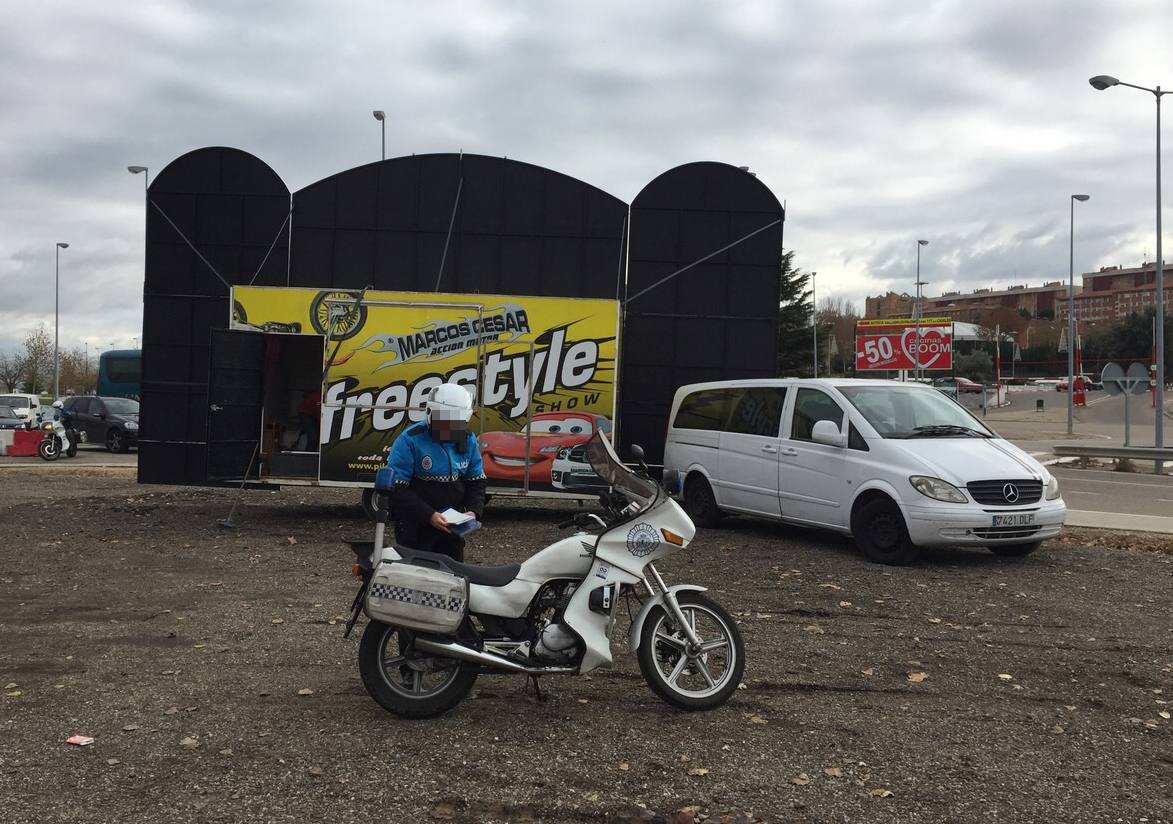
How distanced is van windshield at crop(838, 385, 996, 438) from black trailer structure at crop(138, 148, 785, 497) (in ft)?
12.4

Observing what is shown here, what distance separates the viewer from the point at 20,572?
31.2ft

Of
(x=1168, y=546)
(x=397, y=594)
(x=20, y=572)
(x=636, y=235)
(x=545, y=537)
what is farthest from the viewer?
(x=636, y=235)

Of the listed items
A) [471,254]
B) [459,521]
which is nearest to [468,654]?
[459,521]

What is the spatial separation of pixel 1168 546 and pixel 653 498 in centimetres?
831

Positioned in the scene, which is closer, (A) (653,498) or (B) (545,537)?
(A) (653,498)

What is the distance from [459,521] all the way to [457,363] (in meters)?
7.83

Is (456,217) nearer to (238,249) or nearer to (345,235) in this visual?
(345,235)

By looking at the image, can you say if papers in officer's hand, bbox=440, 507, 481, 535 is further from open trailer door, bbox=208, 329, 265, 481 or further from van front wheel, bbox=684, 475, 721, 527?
open trailer door, bbox=208, 329, 265, 481

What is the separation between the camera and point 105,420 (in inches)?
1180

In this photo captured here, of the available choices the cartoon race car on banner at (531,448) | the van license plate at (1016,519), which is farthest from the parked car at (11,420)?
the van license plate at (1016,519)

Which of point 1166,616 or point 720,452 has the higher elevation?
point 720,452

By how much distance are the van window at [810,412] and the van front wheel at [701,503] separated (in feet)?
5.39

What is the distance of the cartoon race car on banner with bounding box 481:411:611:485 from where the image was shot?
13.0 m

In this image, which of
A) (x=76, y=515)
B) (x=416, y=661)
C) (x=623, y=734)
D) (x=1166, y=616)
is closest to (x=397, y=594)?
(x=416, y=661)
